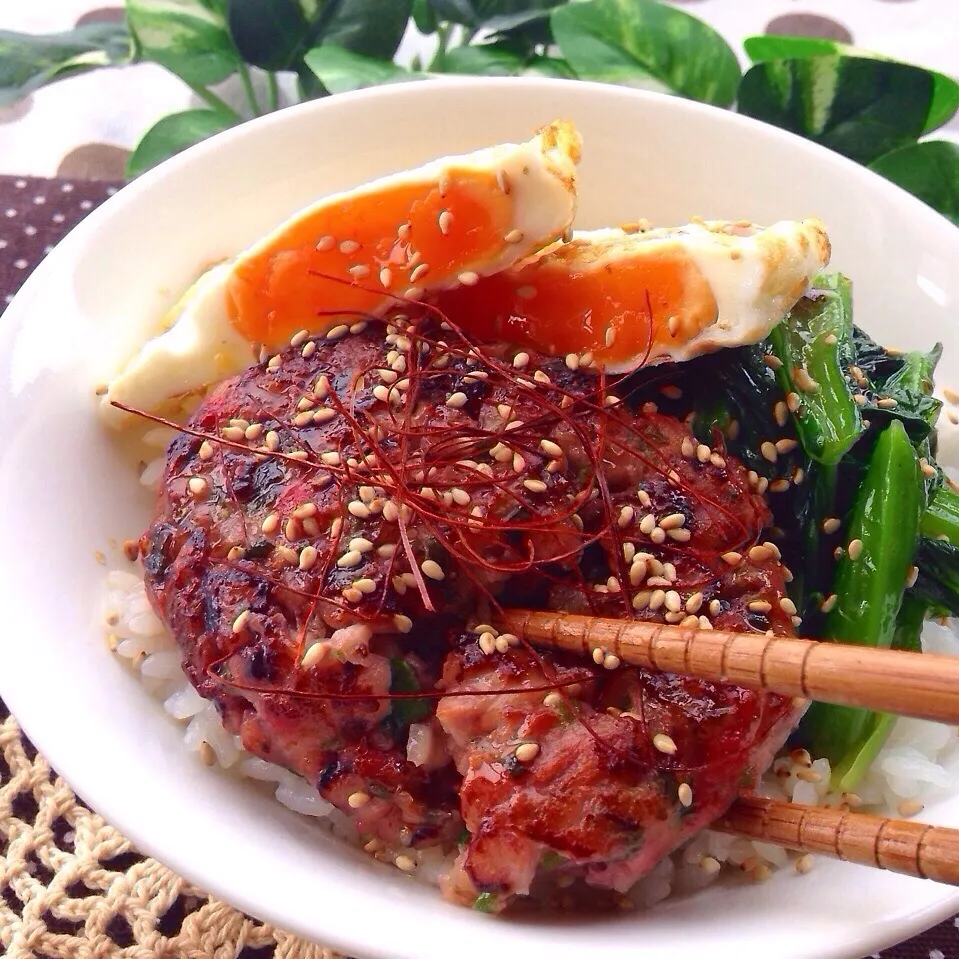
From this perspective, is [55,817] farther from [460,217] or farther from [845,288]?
[845,288]

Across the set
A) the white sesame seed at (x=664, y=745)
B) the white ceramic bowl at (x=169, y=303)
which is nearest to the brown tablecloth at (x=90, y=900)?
the white ceramic bowl at (x=169, y=303)

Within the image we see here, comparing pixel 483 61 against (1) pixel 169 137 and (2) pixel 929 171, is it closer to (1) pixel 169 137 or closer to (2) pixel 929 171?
(1) pixel 169 137

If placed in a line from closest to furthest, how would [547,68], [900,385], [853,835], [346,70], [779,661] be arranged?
1. [779,661]
2. [853,835]
3. [900,385]
4. [346,70]
5. [547,68]

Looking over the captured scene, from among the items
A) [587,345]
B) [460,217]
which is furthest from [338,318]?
[587,345]

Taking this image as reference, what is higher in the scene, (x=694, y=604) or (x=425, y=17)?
(x=425, y=17)

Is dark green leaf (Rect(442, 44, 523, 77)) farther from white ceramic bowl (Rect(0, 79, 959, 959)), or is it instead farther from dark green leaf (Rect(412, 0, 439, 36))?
white ceramic bowl (Rect(0, 79, 959, 959))

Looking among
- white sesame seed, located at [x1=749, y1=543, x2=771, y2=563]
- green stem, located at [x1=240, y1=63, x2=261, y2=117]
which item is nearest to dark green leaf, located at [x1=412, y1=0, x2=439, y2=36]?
green stem, located at [x1=240, y1=63, x2=261, y2=117]

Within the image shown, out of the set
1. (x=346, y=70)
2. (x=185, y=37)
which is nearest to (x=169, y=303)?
(x=346, y=70)
